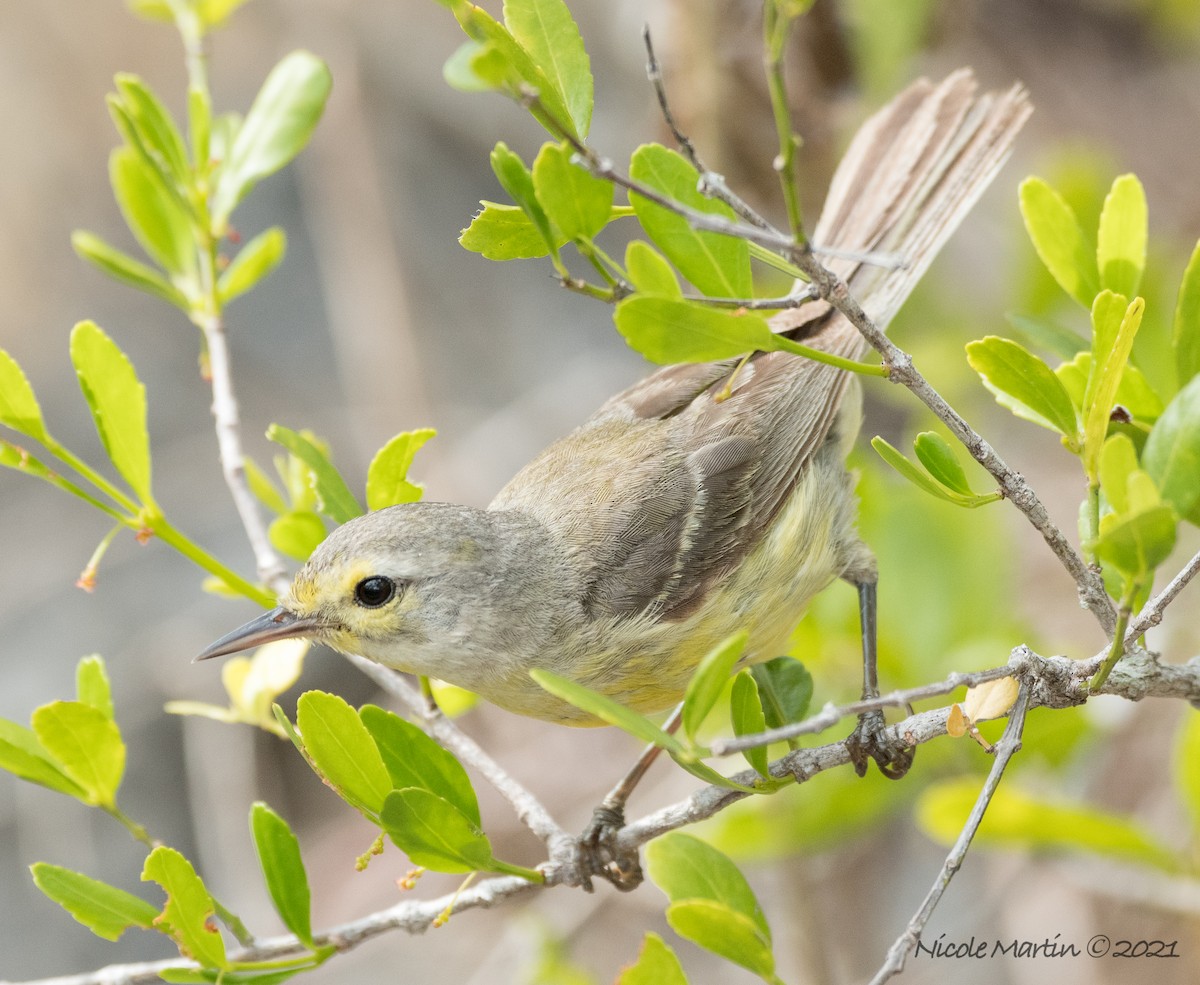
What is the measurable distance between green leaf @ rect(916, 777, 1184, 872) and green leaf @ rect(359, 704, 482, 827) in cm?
135

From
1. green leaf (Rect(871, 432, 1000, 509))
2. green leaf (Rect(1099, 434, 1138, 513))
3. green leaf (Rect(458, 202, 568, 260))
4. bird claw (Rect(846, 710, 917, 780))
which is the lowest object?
green leaf (Rect(1099, 434, 1138, 513))

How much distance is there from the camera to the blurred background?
4.01 meters

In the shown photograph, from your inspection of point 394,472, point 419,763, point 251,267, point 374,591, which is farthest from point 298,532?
point 419,763

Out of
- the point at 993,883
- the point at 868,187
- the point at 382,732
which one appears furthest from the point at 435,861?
the point at 993,883

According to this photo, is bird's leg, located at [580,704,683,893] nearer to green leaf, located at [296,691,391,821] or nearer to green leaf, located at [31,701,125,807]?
green leaf, located at [296,691,391,821]

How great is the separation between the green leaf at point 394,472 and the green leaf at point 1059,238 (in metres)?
1.21

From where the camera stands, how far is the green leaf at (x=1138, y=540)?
1.58 m

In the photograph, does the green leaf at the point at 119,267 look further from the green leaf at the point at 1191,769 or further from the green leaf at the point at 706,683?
the green leaf at the point at 1191,769

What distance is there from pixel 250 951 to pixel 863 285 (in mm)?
2399

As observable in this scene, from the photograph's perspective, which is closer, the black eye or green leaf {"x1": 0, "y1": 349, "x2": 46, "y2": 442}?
green leaf {"x1": 0, "y1": 349, "x2": 46, "y2": 442}

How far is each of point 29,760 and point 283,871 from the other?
0.55m

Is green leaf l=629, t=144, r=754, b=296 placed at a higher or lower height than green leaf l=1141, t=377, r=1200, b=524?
higher

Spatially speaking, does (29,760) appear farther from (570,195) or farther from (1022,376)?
(1022,376)

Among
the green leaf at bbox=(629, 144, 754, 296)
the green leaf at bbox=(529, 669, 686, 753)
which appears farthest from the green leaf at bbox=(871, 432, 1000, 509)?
the green leaf at bbox=(529, 669, 686, 753)
